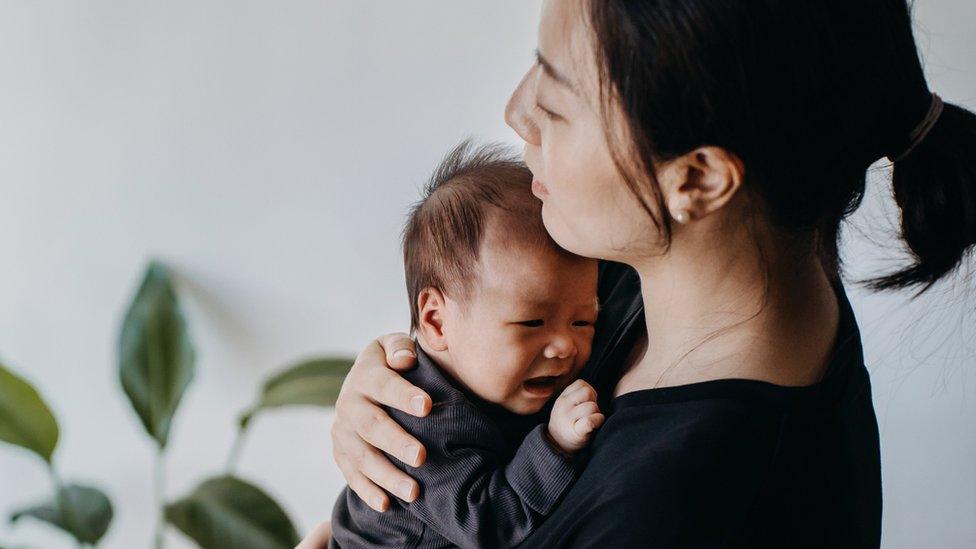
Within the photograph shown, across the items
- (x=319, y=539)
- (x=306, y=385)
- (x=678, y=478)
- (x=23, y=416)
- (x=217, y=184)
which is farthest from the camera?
(x=217, y=184)

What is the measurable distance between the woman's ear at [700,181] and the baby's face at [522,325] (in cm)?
22

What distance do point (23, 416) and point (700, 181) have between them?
1411 millimetres

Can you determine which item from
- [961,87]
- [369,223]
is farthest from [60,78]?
[961,87]

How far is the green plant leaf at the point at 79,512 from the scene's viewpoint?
5.70ft

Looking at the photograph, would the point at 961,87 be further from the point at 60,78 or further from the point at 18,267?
the point at 18,267

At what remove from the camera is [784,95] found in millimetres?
671

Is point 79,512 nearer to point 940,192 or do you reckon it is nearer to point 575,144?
point 575,144

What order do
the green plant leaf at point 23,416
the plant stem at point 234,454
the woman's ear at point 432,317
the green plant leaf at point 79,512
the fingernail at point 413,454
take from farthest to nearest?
the plant stem at point 234,454, the green plant leaf at point 79,512, the green plant leaf at point 23,416, the woman's ear at point 432,317, the fingernail at point 413,454

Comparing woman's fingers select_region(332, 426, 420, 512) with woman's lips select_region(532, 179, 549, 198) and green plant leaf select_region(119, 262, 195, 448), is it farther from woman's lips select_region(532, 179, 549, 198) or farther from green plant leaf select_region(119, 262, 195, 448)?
green plant leaf select_region(119, 262, 195, 448)

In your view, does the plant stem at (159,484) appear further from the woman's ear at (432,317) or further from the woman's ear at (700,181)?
the woman's ear at (700,181)

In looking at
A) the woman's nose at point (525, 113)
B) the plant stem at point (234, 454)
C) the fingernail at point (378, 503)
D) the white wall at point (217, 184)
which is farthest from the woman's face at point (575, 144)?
the plant stem at point (234, 454)

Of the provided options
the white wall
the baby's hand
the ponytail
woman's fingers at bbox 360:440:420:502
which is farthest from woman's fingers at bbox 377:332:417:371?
the white wall

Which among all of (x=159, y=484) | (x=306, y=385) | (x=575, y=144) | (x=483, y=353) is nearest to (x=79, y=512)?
(x=159, y=484)

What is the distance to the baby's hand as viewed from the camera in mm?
799
